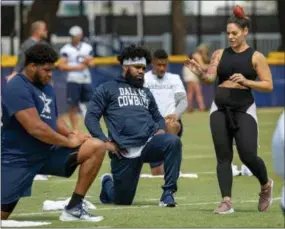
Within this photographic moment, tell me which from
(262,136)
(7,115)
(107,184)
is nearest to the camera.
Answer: (7,115)

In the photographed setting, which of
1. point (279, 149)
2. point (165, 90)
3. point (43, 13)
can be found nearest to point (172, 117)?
point (165, 90)

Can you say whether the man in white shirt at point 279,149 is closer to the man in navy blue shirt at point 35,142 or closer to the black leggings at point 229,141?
the man in navy blue shirt at point 35,142

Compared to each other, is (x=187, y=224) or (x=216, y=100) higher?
(x=216, y=100)

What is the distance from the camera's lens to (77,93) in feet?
79.1

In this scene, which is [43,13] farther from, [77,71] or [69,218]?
[69,218]

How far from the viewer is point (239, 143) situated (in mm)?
12203

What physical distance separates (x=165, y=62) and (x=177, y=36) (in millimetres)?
20372

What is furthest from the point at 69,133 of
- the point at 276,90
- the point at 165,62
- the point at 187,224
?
the point at 276,90

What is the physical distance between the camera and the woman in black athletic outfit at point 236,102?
12.2 metres

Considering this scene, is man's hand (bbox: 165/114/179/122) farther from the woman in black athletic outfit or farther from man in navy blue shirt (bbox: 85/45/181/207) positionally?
the woman in black athletic outfit

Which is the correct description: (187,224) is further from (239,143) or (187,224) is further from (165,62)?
(165,62)

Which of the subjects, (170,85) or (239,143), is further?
(170,85)

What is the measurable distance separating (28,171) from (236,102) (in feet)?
7.93

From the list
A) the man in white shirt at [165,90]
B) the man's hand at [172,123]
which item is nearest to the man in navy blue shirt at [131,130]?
the man's hand at [172,123]
